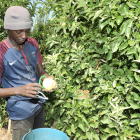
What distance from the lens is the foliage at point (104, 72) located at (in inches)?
77.5

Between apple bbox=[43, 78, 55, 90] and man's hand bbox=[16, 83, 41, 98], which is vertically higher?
man's hand bbox=[16, 83, 41, 98]

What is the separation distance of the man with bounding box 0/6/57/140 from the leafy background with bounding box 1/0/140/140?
1.83 feet

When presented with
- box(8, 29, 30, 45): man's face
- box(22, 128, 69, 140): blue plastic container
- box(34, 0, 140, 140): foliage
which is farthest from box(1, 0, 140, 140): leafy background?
box(8, 29, 30, 45): man's face

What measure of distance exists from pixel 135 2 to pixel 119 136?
174 centimetres

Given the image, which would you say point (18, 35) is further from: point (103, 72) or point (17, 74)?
point (103, 72)

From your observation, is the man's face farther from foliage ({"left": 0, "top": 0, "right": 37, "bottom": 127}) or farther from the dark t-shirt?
foliage ({"left": 0, "top": 0, "right": 37, "bottom": 127})

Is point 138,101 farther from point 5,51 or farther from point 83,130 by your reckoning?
point 5,51

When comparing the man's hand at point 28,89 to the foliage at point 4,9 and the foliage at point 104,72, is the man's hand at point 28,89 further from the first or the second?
the foliage at point 4,9

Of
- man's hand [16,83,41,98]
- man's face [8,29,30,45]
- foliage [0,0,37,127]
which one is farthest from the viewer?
foliage [0,0,37,127]

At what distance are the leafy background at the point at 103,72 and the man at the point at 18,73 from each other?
0.56 meters

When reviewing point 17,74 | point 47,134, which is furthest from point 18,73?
point 47,134

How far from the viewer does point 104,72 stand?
7.52ft

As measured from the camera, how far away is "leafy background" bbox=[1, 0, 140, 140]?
197 centimetres

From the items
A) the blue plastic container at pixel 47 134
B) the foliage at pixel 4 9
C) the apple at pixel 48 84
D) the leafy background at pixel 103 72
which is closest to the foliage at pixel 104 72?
the leafy background at pixel 103 72
